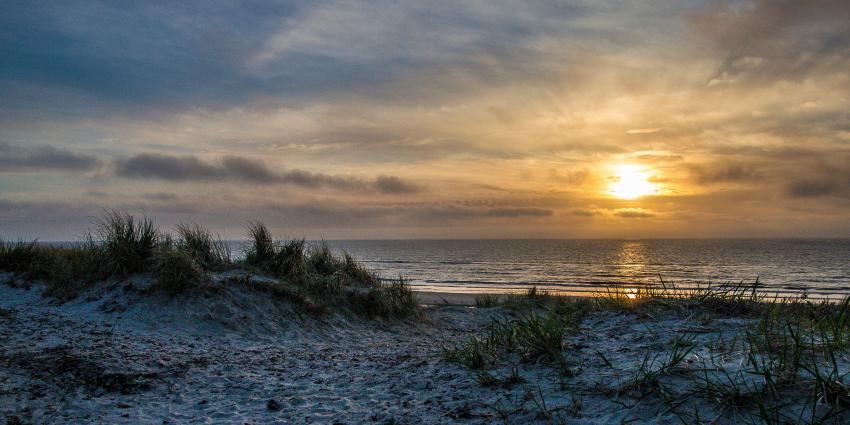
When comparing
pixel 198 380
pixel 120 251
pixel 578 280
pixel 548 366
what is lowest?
pixel 578 280

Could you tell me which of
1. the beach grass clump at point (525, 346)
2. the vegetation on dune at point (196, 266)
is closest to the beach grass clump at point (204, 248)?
the vegetation on dune at point (196, 266)

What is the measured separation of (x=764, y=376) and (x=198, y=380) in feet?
20.3

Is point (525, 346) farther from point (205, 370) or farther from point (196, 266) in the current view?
point (196, 266)

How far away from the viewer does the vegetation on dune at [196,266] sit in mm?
11008

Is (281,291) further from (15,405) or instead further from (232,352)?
(15,405)

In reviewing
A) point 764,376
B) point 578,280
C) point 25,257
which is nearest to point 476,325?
point 764,376

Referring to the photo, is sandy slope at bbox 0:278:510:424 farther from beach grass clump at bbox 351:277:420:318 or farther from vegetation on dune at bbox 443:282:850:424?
beach grass clump at bbox 351:277:420:318

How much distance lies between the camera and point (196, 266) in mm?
11141

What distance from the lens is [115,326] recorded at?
8992mm

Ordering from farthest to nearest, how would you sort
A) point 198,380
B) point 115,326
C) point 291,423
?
point 115,326, point 198,380, point 291,423

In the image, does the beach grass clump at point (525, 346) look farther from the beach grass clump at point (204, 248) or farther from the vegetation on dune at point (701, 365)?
the beach grass clump at point (204, 248)

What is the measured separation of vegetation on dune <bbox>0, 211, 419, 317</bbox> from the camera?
11.0 metres

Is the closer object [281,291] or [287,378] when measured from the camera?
[287,378]

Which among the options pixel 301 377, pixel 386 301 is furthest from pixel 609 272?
pixel 301 377
